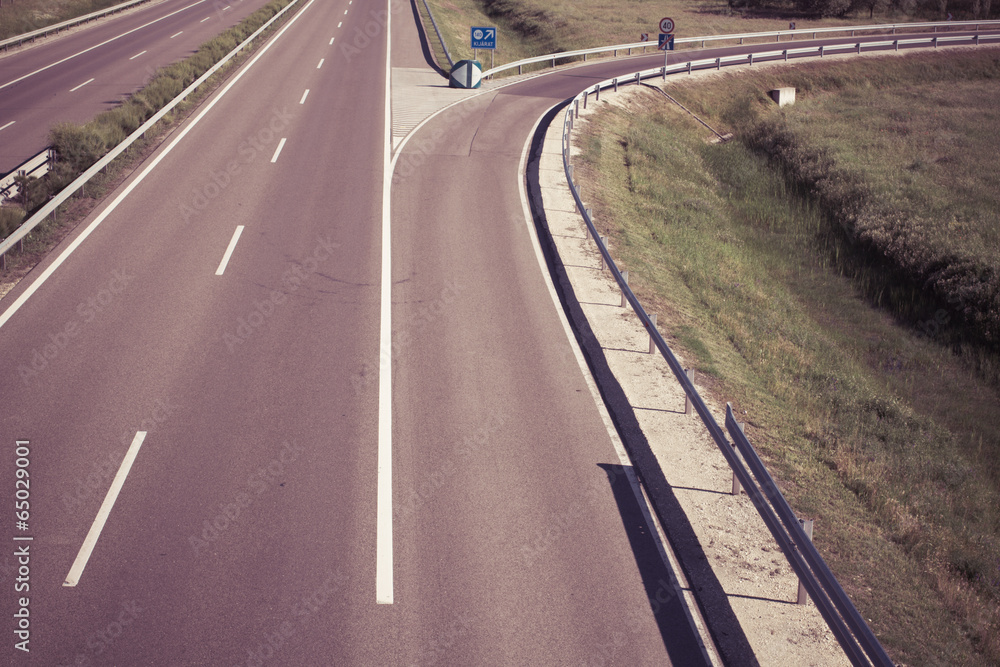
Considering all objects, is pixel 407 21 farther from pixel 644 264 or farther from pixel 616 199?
pixel 644 264

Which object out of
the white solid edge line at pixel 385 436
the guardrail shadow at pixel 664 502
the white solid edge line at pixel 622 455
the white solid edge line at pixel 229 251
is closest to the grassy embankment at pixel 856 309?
the guardrail shadow at pixel 664 502

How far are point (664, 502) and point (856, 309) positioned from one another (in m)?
11.2

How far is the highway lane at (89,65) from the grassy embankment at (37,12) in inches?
81.7

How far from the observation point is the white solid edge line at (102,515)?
659 cm

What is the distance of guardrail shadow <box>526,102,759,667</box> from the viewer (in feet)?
20.8

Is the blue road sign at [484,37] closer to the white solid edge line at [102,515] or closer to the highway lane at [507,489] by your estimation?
the highway lane at [507,489]

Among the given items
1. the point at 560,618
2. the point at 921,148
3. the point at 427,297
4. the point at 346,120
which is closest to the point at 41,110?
the point at 346,120

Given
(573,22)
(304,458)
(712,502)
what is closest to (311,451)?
(304,458)

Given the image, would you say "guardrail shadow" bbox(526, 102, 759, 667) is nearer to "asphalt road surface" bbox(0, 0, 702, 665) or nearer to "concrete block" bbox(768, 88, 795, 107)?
"asphalt road surface" bbox(0, 0, 702, 665)

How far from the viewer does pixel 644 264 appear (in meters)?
15.1

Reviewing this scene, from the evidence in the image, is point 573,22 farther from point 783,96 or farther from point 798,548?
point 798,548

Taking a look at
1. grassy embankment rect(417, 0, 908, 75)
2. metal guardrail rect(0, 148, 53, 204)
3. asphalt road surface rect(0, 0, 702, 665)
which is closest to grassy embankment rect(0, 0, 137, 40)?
grassy embankment rect(417, 0, 908, 75)

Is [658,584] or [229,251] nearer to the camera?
[658,584]

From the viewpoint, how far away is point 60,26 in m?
41.3
